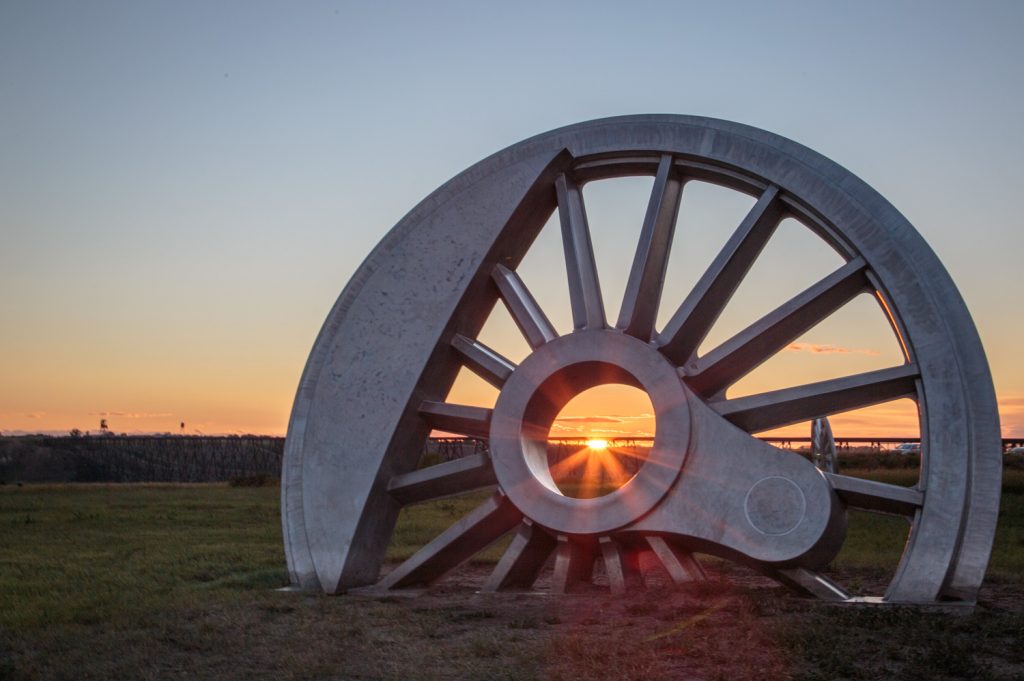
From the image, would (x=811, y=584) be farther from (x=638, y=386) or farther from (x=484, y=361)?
(x=484, y=361)

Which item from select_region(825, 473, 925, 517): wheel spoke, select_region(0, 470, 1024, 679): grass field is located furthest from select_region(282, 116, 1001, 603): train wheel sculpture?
select_region(0, 470, 1024, 679): grass field

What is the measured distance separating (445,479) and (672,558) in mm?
3014

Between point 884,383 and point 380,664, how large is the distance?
6236 millimetres

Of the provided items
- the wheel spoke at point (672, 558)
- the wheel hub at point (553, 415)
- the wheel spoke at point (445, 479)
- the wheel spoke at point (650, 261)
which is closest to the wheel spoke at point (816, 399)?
the wheel hub at point (553, 415)

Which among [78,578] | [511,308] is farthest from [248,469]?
[511,308]

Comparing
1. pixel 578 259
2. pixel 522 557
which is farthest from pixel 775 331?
pixel 522 557

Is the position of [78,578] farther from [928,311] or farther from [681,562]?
[928,311]

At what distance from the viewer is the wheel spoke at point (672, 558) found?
12.8 metres

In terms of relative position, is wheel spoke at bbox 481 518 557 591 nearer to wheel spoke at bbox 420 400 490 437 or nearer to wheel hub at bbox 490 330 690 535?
wheel hub at bbox 490 330 690 535

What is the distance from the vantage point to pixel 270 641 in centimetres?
1080

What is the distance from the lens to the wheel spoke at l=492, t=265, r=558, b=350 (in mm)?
14016

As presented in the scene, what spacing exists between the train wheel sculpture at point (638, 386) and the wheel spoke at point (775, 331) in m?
0.03

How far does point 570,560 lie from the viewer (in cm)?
1354

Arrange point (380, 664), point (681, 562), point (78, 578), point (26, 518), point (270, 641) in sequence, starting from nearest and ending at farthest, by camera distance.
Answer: point (380, 664) < point (270, 641) < point (681, 562) < point (78, 578) < point (26, 518)
